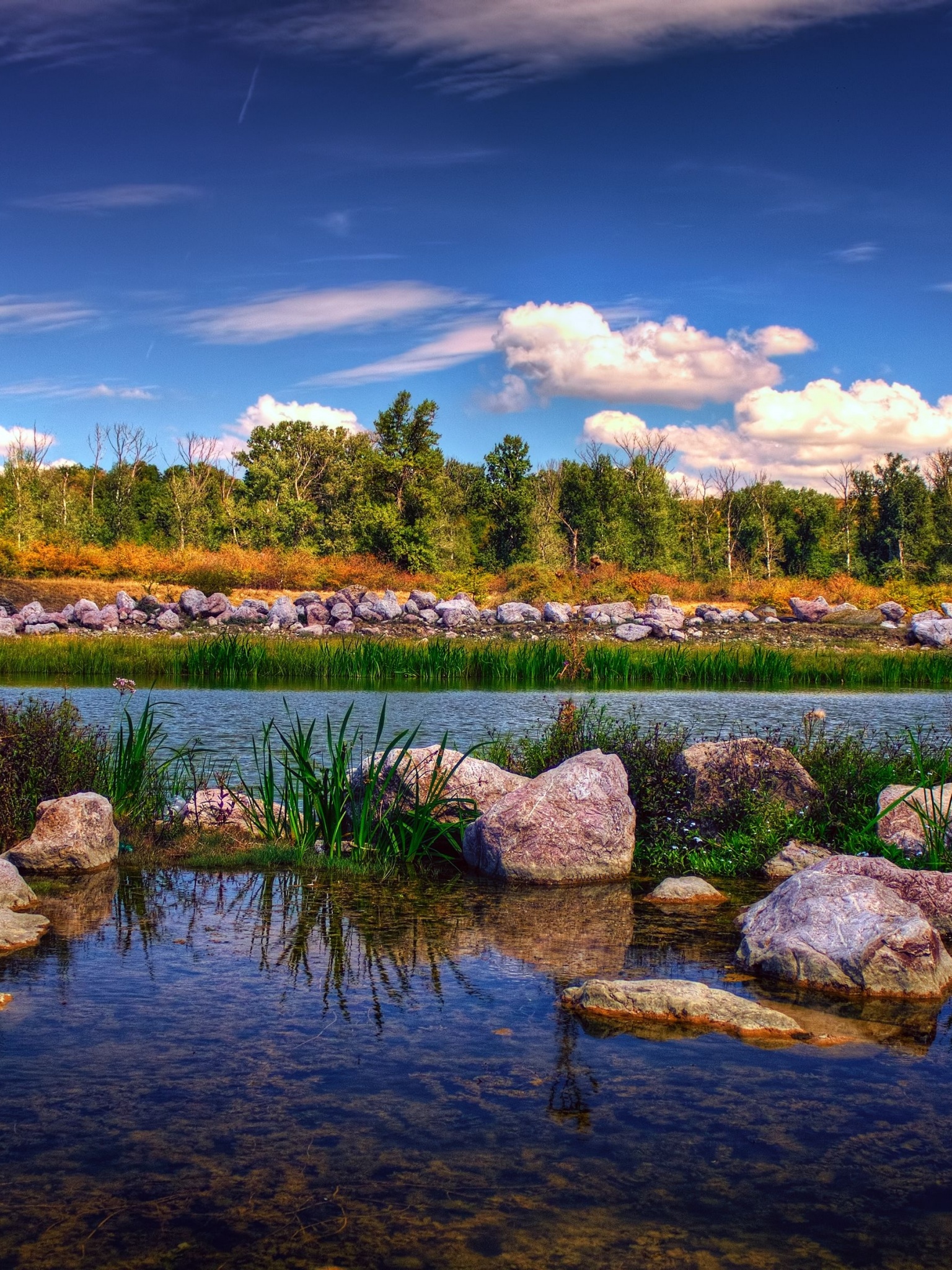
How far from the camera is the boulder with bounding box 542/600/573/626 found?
4669cm

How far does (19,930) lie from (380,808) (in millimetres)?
3229

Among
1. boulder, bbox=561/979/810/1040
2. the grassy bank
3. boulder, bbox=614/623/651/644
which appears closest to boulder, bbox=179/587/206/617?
the grassy bank

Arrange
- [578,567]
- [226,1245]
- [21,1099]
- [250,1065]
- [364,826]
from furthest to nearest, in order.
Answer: [578,567], [364,826], [250,1065], [21,1099], [226,1245]

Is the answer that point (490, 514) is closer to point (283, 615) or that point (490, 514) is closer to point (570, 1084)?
point (283, 615)

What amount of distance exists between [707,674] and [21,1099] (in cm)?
2287

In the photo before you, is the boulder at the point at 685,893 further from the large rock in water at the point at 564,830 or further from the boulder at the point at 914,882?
the boulder at the point at 914,882

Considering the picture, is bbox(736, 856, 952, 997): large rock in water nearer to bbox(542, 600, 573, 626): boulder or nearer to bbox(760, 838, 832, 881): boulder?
bbox(760, 838, 832, 881): boulder

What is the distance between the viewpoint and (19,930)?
6344 millimetres

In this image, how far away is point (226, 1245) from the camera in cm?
328

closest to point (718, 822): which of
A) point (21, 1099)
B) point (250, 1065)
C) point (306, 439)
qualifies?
point (250, 1065)

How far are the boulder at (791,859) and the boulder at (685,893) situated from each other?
0.72 m

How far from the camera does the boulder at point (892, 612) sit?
48.9 meters

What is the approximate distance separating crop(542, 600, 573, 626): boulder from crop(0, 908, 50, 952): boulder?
39.8m

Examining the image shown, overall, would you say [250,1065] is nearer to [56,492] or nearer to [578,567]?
[578,567]
